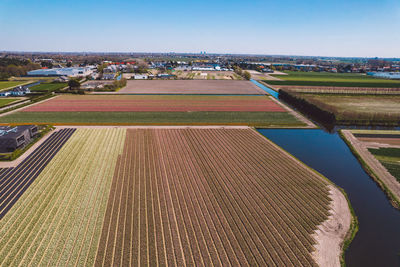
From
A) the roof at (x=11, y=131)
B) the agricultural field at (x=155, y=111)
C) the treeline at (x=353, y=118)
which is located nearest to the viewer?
the roof at (x=11, y=131)

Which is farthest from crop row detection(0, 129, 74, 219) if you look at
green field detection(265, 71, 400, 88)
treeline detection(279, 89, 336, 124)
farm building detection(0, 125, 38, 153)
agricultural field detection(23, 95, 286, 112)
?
green field detection(265, 71, 400, 88)

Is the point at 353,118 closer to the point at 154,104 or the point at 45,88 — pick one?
the point at 154,104

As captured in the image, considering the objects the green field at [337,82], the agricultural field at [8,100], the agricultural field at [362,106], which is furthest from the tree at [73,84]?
the green field at [337,82]

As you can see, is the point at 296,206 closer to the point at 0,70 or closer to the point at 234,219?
the point at 234,219

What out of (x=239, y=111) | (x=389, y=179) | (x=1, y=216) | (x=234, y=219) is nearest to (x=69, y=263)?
(x=1, y=216)

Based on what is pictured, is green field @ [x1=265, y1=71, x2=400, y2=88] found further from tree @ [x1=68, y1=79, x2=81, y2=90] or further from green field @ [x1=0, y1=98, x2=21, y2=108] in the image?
green field @ [x1=0, y1=98, x2=21, y2=108]

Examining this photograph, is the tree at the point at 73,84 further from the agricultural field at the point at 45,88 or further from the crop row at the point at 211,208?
the crop row at the point at 211,208
